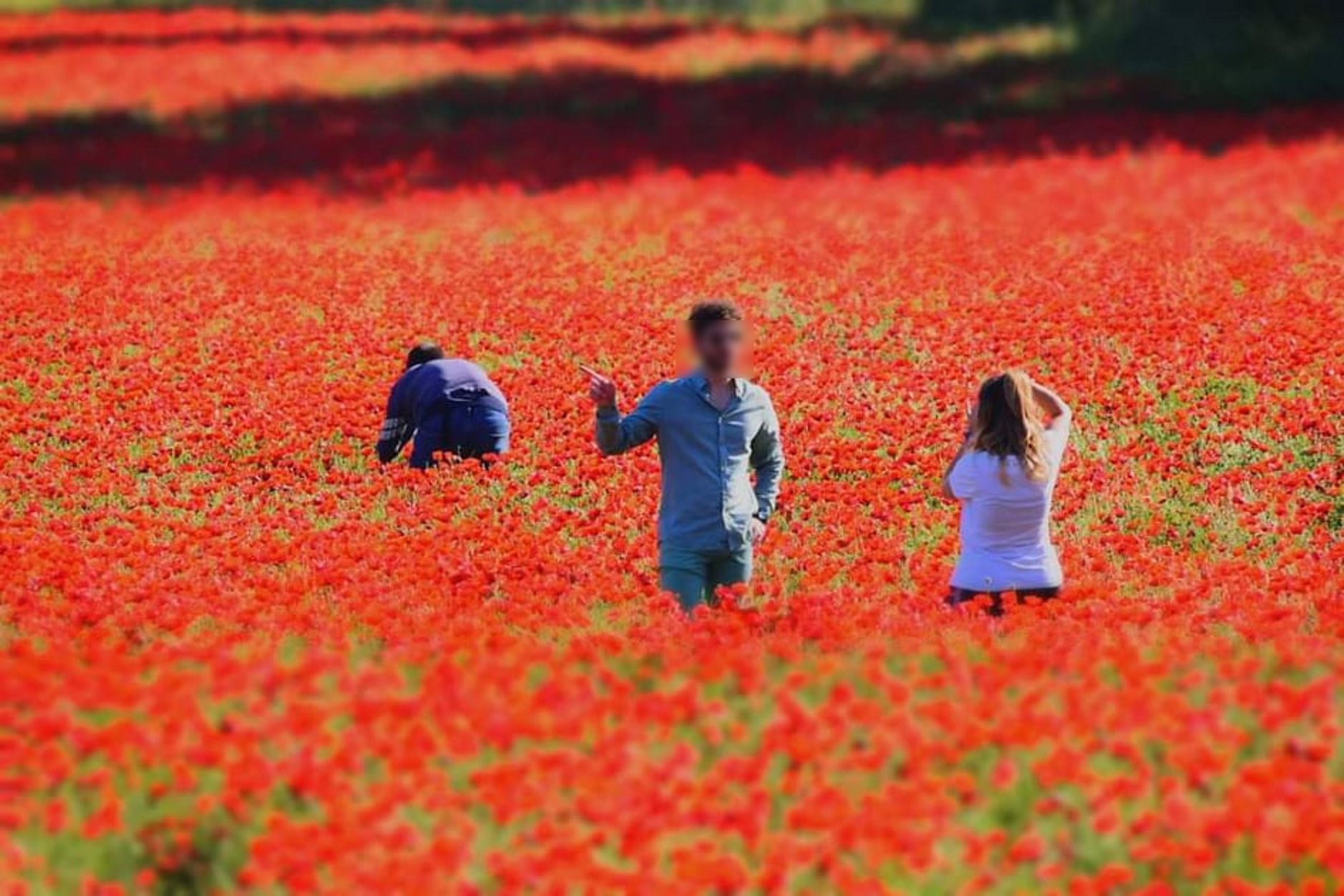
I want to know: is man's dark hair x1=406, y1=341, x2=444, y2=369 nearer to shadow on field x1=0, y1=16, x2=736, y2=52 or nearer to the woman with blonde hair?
the woman with blonde hair

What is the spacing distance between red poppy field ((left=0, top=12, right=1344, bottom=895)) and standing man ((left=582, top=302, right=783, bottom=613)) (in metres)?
0.36

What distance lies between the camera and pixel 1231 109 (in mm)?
29094

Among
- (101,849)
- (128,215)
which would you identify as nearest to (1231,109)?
(128,215)

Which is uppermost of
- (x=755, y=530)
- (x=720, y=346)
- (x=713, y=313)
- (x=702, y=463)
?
(x=713, y=313)

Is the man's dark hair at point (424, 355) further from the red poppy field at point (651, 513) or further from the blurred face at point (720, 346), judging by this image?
the blurred face at point (720, 346)

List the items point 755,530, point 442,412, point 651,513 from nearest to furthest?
point 755,530 → point 651,513 → point 442,412

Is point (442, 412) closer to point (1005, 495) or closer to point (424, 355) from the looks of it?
point (424, 355)

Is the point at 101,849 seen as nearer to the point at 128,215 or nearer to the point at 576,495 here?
the point at 576,495

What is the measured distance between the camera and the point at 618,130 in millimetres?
29094

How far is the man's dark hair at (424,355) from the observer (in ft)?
40.4

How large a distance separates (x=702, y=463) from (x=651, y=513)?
10.3ft

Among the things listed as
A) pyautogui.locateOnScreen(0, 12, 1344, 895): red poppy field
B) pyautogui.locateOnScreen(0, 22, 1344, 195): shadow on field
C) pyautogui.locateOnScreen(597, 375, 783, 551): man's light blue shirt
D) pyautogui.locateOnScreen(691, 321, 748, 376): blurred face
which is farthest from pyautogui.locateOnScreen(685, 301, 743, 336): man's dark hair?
pyautogui.locateOnScreen(0, 22, 1344, 195): shadow on field

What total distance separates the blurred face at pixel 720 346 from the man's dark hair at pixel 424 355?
4.23 metres

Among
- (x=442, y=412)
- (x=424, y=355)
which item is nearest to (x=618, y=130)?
(x=424, y=355)
